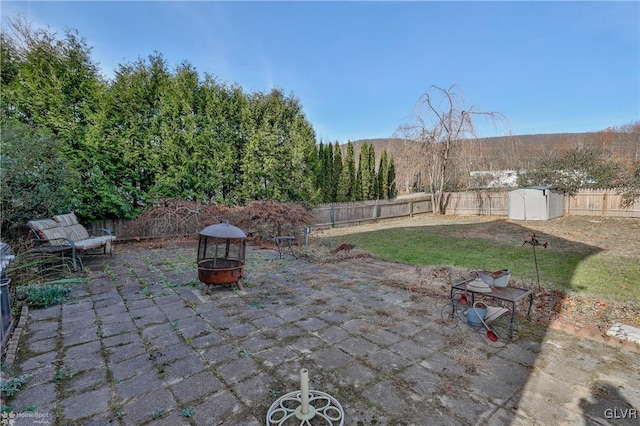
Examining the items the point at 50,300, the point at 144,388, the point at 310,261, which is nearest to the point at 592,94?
the point at 310,261

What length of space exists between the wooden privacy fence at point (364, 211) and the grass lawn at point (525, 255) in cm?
254

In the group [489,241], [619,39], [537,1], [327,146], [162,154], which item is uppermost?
[537,1]

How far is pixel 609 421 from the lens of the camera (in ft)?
5.58

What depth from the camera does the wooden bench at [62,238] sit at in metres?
4.66

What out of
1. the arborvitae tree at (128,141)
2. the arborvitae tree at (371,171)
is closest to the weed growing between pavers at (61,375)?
the arborvitae tree at (128,141)

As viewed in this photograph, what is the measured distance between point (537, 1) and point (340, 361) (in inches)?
304

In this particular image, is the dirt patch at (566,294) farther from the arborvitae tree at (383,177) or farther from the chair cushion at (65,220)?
the arborvitae tree at (383,177)

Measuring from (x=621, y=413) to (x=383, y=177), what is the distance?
14.5m

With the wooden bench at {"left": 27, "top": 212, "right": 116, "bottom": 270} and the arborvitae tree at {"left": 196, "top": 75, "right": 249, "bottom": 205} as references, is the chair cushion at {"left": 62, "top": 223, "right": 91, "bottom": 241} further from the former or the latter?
the arborvitae tree at {"left": 196, "top": 75, "right": 249, "bottom": 205}

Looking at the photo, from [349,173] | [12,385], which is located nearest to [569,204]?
[349,173]

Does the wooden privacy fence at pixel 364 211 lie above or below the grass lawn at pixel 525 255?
above

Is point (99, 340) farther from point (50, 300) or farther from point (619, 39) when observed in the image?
point (619, 39)

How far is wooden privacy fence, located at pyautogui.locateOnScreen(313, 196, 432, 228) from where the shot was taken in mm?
11898

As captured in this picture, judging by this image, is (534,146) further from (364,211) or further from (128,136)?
(128,136)
